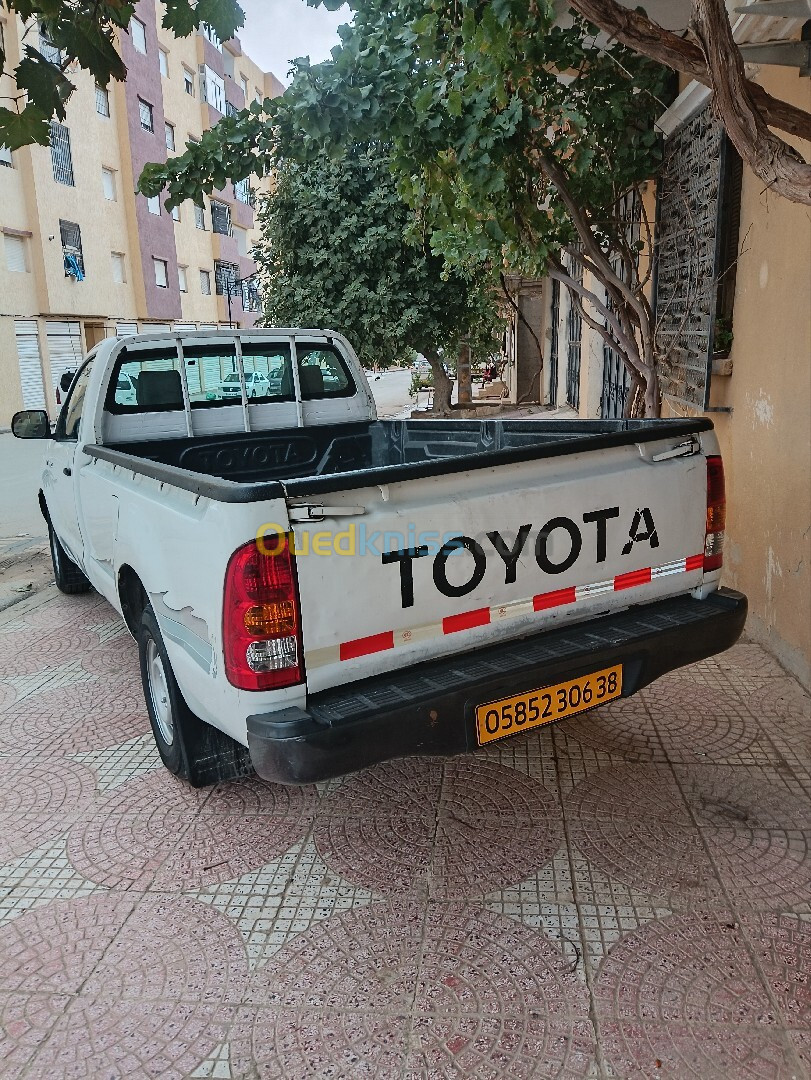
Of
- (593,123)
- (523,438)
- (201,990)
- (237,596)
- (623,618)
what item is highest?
(593,123)

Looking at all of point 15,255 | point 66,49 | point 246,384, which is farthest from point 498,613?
point 15,255

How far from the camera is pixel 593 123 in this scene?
19.8ft

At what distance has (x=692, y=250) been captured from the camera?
18.9 ft

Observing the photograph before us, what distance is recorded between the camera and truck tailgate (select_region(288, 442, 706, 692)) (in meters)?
2.37

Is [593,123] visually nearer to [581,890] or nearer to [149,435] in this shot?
[149,435]

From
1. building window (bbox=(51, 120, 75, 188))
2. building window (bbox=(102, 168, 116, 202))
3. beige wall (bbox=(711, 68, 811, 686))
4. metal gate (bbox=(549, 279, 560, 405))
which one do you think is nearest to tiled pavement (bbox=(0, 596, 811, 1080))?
beige wall (bbox=(711, 68, 811, 686))

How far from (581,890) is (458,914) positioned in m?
0.43

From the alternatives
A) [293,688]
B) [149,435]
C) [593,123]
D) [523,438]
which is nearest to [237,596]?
[293,688]

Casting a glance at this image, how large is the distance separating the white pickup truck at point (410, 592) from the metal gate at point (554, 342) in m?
13.1

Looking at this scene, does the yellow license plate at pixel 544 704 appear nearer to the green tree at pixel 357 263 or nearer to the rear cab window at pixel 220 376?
the rear cab window at pixel 220 376

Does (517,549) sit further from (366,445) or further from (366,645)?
(366,445)

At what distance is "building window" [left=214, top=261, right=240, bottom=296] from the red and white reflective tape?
36.8 meters

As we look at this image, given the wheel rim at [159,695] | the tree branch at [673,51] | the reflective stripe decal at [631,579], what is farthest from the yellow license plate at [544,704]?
the tree branch at [673,51]

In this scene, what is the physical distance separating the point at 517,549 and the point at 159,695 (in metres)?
1.79
